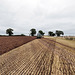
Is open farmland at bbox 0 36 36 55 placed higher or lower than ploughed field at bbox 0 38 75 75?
higher

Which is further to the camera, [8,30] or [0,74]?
[8,30]

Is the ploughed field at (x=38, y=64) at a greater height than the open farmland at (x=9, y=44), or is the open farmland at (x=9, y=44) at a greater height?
the open farmland at (x=9, y=44)

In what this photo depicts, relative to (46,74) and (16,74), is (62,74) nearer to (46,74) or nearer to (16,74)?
(46,74)

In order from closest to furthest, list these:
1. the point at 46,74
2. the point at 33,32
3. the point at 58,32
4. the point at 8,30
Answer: the point at 46,74
the point at 8,30
the point at 33,32
the point at 58,32

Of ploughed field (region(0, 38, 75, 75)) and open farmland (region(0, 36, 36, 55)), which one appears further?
open farmland (region(0, 36, 36, 55))

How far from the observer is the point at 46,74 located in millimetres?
1785

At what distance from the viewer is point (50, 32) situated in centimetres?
8706

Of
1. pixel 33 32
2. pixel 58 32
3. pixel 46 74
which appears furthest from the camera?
pixel 58 32

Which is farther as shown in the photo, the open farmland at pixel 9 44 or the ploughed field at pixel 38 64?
the open farmland at pixel 9 44

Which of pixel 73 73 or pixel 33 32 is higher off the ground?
pixel 33 32

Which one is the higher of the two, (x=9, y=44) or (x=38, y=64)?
(x=9, y=44)

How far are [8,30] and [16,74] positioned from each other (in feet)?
177

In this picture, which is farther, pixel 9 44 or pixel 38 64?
pixel 9 44

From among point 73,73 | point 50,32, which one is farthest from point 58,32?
point 73,73
